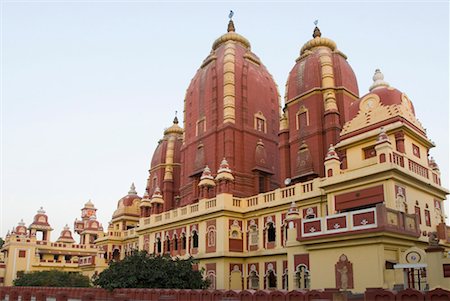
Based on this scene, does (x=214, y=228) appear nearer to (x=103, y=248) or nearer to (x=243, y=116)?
(x=243, y=116)

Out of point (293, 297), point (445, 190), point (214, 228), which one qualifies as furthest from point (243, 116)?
point (293, 297)

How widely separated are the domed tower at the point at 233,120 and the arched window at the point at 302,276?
9219 mm

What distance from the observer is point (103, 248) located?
4284 cm

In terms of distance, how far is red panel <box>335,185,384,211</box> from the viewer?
19250mm

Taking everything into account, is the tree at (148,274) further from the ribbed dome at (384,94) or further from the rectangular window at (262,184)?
the ribbed dome at (384,94)

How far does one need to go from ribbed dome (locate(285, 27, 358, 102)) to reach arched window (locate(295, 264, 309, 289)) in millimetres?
12506

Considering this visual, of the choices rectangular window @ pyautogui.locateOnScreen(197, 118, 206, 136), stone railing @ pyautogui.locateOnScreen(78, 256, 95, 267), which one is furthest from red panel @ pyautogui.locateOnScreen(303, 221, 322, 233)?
stone railing @ pyautogui.locateOnScreen(78, 256, 95, 267)

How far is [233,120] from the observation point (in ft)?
102

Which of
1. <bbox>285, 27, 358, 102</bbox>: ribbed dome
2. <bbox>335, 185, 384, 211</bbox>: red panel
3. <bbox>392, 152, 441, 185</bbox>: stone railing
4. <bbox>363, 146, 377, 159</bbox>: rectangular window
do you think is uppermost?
<bbox>285, 27, 358, 102</bbox>: ribbed dome

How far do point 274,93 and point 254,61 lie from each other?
2.99m

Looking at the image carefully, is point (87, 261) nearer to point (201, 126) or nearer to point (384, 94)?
point (201, 126)

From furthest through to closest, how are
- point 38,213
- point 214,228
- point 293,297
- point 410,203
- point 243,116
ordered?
point 38,213 < point 243,116 < point 214,228 < point 410,203 < point 293,297

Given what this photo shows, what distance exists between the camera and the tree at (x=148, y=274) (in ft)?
70.8

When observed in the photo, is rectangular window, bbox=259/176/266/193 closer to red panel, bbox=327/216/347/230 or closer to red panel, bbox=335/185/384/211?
red panel, bbox=335/185/384/211
